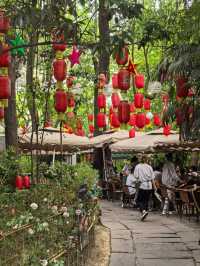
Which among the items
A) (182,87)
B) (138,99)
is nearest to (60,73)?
(182,87)

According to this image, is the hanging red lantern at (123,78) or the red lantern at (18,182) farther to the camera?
the red lantern at (18,182)

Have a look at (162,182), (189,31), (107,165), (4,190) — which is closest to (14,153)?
(4,190)

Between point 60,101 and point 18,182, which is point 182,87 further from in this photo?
point 18,182

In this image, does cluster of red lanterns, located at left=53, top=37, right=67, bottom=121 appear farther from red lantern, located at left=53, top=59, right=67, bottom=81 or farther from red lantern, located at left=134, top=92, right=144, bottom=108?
red lantern, located at left=134, top=92, right=144, bottom=108

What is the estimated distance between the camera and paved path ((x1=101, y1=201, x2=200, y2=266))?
29.9 feet

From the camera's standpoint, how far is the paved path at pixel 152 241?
9.12 metres

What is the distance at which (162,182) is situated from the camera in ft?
54.0

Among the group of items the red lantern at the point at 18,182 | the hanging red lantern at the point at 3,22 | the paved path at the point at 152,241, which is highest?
the hanging red lantern at the point at 3,22

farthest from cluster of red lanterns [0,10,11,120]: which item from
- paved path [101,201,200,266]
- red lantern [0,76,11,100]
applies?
paved path [101,201,200,266]

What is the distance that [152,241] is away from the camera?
1090 centimetres

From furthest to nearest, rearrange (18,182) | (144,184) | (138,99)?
(144,184) < (138,99) < (18,182)

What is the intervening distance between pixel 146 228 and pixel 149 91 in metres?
4.41

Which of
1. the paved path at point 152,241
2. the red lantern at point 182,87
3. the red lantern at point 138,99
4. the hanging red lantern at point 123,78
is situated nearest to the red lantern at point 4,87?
the hanging red lantern at point 123,78

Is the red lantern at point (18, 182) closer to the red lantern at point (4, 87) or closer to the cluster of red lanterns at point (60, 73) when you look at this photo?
the cluster of red lanterns at point (60, 73)
